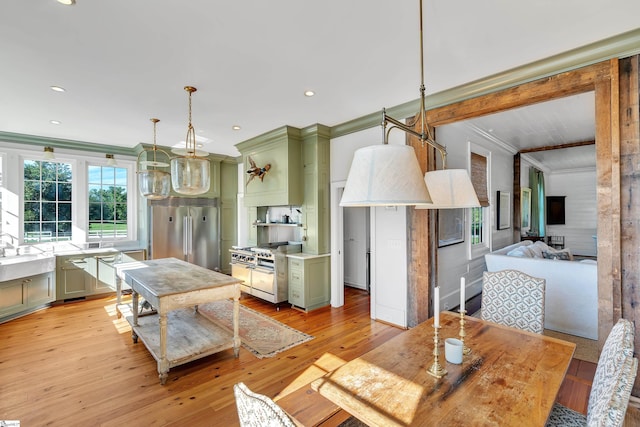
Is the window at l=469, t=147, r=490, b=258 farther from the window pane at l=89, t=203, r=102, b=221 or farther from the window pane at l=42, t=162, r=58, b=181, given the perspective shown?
the window pane at l=42, t=162, r=58, b=181

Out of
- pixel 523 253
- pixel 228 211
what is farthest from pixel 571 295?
pixel 228 211

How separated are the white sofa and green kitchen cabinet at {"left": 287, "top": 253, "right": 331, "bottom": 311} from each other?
9.29 feet

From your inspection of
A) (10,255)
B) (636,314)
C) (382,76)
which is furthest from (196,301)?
(10,255)

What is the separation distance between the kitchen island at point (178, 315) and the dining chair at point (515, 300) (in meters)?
2.27

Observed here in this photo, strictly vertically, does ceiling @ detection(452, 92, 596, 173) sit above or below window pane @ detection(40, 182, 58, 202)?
above

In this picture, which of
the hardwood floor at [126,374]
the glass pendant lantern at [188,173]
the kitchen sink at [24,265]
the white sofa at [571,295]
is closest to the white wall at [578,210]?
the white sofa at [571,295]

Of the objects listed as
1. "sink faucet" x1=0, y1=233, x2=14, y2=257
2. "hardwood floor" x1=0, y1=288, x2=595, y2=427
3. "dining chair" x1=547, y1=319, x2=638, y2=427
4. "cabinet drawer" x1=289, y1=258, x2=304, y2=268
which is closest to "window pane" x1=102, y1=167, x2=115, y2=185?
"sink faucet" x1=0, y1=233, x2=14, y2=257

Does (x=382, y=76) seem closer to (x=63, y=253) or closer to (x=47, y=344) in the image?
(x=47, y=344)

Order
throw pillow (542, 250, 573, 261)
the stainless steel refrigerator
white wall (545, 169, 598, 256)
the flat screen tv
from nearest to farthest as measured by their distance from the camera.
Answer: throw pillow (542, 250, 573, 261) → the stainless steel refrigerator → white wall (545, 169, 598, 256) → the flat screen tv

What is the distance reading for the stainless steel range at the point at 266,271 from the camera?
4.52m

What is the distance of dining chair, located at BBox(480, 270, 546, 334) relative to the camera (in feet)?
7.22

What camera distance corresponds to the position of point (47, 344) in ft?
11.0

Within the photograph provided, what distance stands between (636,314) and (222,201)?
6.36 metres

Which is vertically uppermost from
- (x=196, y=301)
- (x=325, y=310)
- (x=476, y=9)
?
(x=476, y=9)
